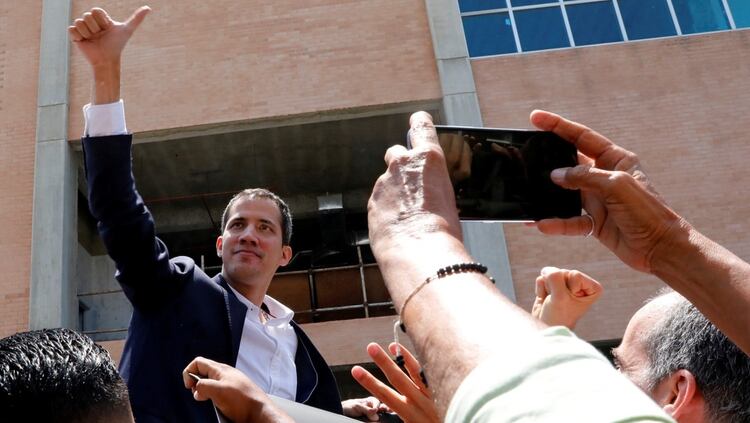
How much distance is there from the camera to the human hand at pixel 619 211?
67.3 inches

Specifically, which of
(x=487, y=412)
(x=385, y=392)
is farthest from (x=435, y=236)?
(x=385, y=392)

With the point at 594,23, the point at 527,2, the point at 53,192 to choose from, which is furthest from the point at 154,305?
the point at 594,23

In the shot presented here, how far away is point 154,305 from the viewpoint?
263 cm

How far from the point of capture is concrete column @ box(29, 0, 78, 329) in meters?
11.1

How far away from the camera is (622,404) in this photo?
76cm

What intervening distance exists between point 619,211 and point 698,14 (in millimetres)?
12529

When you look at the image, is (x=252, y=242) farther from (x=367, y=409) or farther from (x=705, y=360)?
(x=705, y=360)

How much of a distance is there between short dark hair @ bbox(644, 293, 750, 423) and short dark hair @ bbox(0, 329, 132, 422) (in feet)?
4.64

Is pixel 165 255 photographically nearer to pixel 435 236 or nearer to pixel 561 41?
pixel 435 236

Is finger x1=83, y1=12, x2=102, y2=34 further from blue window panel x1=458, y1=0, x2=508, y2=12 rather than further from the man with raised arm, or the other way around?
blue window panel x1=458, y1=0, x2=508, y2=12

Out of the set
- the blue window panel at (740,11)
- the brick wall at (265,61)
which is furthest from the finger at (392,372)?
the blue window panel at (740,11)

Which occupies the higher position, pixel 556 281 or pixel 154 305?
pixel 154 305

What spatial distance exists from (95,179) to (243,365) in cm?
89

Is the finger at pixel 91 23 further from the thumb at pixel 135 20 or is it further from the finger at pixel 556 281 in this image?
the finger at pixel 556 281
